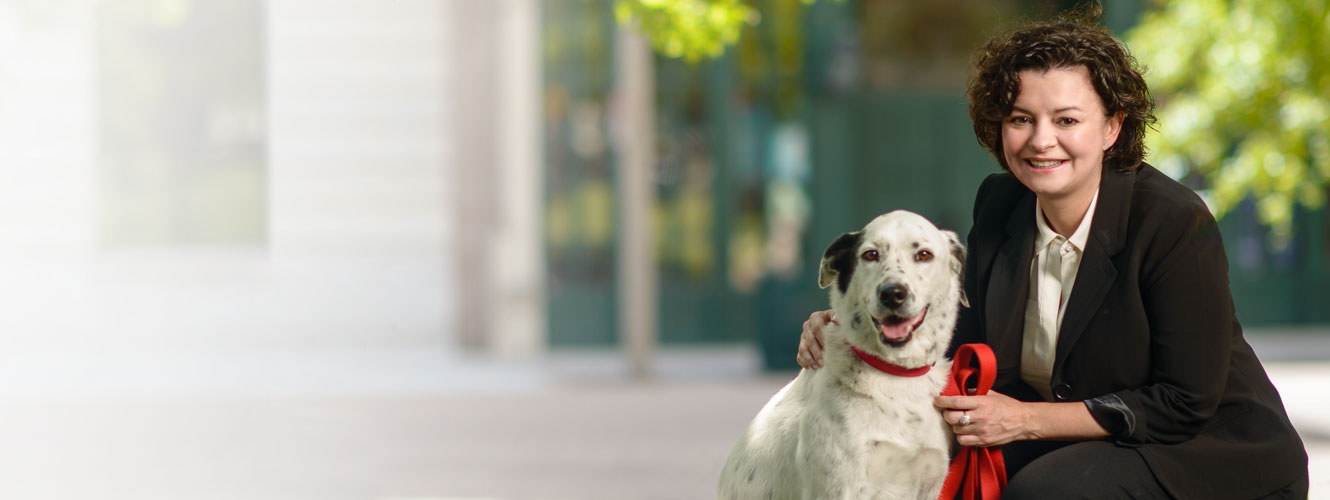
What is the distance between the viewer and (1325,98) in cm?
796

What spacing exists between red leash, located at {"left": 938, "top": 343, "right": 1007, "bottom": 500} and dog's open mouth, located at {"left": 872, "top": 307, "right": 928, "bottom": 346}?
5.6 inches

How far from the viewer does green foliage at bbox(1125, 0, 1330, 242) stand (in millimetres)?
7824

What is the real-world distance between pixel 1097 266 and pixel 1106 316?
0.39 ft

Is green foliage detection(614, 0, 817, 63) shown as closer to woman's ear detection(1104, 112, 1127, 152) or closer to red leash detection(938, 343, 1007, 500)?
woman's ear detection(1104, 112, 1127, 152)

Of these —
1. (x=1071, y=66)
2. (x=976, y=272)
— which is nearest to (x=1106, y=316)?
(x=976, y=272)

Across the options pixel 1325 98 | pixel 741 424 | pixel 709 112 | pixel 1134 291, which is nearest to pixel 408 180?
pixel 709 112

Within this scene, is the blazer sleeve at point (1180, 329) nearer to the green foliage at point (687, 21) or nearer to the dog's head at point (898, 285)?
the dog's head at point (898, 285)

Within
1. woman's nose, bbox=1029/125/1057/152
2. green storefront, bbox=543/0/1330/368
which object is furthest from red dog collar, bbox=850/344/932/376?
green storefront, bbox=543/0/1330/368

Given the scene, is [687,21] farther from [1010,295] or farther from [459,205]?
[459,205]

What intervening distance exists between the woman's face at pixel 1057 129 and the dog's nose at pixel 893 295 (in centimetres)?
50

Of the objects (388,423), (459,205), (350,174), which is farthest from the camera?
(350,174)

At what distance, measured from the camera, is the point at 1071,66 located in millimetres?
3113

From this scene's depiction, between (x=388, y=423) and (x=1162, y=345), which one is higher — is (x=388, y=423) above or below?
below

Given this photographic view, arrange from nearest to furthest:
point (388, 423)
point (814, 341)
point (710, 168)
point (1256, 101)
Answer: point (814, 341)
point (1256, 101)
point (388, 423)
point (710, 168)
